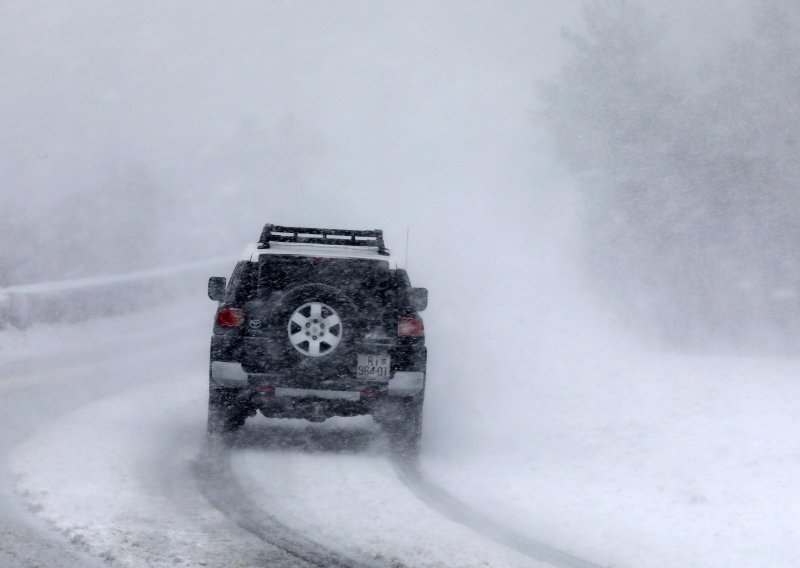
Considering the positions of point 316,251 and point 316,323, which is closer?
point 316,323

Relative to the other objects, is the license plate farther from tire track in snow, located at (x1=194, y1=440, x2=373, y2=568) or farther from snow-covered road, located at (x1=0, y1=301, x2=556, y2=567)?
tire track in snow, located at (x1=194, y1=440, x2=373, y2=568)

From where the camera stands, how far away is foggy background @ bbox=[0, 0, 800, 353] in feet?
61.0

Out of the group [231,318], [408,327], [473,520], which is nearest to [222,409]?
[231,318]

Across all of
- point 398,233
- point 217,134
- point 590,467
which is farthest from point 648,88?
point 217,134

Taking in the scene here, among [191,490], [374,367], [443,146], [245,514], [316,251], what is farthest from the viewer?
[443,146]

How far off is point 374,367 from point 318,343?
1.72 feet

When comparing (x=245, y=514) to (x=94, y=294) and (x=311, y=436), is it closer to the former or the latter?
(x=311, y=436)

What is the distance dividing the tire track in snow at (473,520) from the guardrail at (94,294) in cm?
980

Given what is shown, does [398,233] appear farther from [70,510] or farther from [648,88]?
[70,510]

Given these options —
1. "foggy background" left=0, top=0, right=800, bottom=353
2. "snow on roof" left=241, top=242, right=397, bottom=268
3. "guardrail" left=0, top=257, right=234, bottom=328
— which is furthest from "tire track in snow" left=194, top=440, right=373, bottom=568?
"foggy background" left=0, top=0, right=800, bottom=353

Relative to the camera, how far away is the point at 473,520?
715cm

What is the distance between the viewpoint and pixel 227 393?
9227mm

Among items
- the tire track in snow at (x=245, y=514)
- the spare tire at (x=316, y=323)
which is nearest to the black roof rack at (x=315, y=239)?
the spare tire at (x=316, y=323)

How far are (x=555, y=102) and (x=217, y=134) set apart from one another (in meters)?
50.7
